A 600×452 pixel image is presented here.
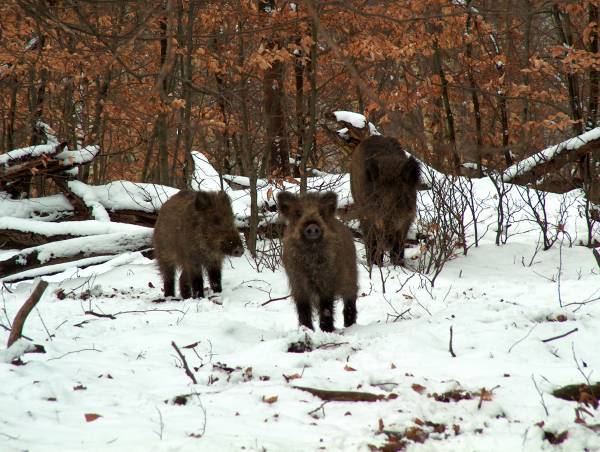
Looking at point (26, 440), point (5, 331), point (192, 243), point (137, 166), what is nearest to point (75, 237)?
point (192, 243)

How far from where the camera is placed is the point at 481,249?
33.3 ft

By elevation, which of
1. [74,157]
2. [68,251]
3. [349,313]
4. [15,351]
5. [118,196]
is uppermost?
[74,157]

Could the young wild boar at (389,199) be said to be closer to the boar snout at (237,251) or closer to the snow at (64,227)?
the boar snout at (237,251)

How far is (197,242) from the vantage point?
8.46m

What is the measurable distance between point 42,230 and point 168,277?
2624 mm

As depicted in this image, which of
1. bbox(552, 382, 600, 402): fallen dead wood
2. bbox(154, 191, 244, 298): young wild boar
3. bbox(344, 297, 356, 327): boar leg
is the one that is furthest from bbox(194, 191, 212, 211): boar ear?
bbox(552, 382, 600, 402): fallen dead wood

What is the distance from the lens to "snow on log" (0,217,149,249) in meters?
9.80

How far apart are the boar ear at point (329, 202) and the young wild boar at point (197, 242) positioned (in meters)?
2.59

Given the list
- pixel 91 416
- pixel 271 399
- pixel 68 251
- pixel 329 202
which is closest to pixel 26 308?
pixel 91 416

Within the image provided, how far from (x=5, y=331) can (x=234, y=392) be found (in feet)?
8.75

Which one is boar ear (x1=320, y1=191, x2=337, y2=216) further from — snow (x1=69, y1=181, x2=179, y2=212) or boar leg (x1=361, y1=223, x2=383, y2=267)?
snow (x1=69, y1=181, x2=179, y2=212)

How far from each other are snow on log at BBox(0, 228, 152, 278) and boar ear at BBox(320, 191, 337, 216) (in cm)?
432

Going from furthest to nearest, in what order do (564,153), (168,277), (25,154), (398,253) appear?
(564,153) < (25,154) < (398,253) < (168,277)

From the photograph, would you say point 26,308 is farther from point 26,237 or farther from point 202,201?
point 26,237
